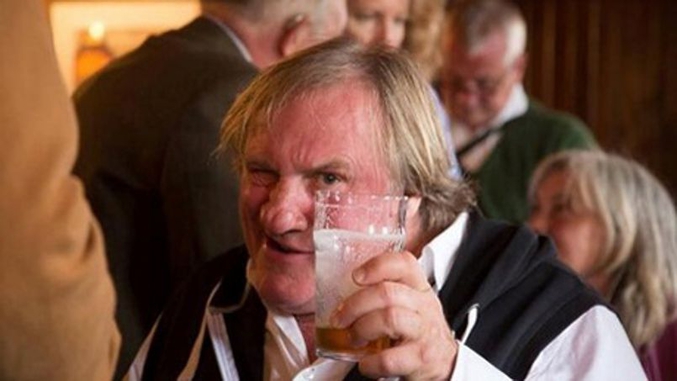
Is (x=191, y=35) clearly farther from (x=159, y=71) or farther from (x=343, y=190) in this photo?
(x=343, y=190)

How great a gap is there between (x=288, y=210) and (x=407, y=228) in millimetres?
244

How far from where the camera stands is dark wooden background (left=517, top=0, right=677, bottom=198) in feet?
22.7

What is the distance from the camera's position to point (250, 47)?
318 centimetres

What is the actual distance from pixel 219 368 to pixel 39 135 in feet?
3.26

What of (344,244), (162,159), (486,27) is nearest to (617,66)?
(486,27)

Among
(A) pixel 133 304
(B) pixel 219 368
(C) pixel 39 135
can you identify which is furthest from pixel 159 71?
(C) pixel 39 135

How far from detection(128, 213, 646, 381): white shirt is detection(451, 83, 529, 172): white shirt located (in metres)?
2.39

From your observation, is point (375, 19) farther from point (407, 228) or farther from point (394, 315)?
point (394, 315)

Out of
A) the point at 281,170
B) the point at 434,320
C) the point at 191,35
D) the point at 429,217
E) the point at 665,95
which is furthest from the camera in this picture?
the point at 665,95

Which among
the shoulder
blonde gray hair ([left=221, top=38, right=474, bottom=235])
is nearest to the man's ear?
blonde gray hair ([left=221, top=38, right=474, bottom=235])

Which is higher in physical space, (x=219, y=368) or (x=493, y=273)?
(x=493, y=273)

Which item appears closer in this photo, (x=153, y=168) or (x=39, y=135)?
(x=39, y=135)

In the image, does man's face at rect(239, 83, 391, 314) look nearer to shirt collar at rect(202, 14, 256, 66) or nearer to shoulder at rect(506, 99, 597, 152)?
shirt collar at rect(202, 14, 256, 66)

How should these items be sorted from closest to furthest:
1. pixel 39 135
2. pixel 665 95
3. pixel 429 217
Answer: pixel 39 135 < pixel 429 217 < pixel 665 95
